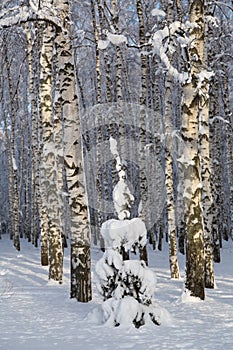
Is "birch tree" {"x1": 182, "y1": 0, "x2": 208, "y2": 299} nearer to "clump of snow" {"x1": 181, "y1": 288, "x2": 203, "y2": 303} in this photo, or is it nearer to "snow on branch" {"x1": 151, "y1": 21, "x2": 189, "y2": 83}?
"clump of snow" {"x1": 181, "y1": 288, "x2": 203, "y2": 303}

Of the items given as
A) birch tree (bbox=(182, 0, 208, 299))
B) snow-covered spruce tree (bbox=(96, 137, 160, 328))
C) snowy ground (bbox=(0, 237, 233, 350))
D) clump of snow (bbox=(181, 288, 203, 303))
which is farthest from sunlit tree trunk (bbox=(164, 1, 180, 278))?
snow-covered spruce tree (bbox=(96, 137, 160, 328))

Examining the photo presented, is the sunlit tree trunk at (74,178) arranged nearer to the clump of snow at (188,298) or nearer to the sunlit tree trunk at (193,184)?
the clump of snow at (188,298)

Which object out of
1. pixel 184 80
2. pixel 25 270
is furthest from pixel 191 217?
pixel 25 270

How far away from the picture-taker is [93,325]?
570 centimetres

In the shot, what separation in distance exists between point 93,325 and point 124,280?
0.72 meters

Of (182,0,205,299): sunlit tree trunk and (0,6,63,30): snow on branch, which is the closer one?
(0,6,63,30): snow on branch

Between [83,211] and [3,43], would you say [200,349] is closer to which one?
[83,211]

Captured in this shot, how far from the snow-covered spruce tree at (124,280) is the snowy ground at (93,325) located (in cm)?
19

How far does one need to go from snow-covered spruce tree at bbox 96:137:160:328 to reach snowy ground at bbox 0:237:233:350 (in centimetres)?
19

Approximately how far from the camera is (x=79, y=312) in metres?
6.55

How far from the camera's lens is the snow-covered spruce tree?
222 inches

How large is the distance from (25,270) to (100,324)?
793 cm

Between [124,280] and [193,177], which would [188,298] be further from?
[193,177]

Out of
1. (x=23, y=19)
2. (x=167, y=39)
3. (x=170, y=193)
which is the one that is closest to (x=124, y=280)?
(x=167, y=39)
